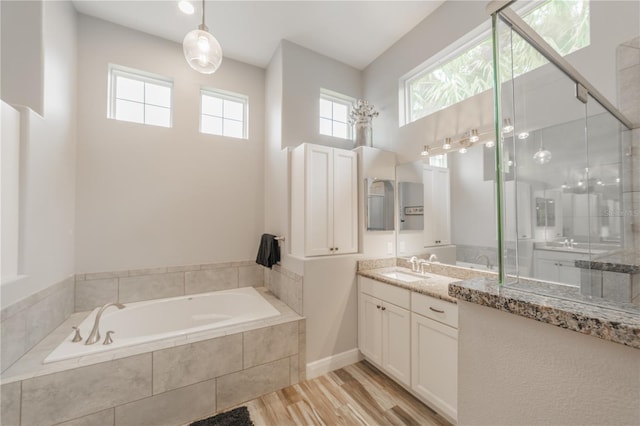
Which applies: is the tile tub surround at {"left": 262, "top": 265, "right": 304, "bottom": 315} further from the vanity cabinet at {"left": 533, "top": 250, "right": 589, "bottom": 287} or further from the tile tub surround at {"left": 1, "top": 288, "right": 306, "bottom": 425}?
→ the vanity cabinet at {"left": 533, "top": 250, "right": 589, "bottom": 287}

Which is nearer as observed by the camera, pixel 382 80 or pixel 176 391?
pixel 176 391

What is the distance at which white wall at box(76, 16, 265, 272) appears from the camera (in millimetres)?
2436

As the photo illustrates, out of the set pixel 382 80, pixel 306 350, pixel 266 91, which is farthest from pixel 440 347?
pixel 266 91

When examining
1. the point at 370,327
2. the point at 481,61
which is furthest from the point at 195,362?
the point at 481,61

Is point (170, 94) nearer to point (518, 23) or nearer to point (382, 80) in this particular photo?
point (382, 80)

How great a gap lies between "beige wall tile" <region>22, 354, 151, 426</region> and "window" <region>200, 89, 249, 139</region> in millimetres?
2423

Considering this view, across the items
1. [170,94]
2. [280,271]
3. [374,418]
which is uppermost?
[170,94]

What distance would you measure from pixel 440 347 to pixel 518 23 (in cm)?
182

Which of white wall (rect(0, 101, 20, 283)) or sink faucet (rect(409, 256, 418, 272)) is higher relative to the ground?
white wall (rect(0, 101, 20, 283))

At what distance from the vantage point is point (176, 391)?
1763 mm

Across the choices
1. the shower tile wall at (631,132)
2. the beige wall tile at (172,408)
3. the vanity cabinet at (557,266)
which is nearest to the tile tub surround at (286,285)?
the beige wall tile at (172,408)

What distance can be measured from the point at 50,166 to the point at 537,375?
3.08 meters

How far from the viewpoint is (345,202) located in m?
2.62

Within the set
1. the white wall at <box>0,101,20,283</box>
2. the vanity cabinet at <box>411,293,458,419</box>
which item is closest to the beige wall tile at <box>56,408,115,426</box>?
the white wall at <box>0,101,20,283</box>
